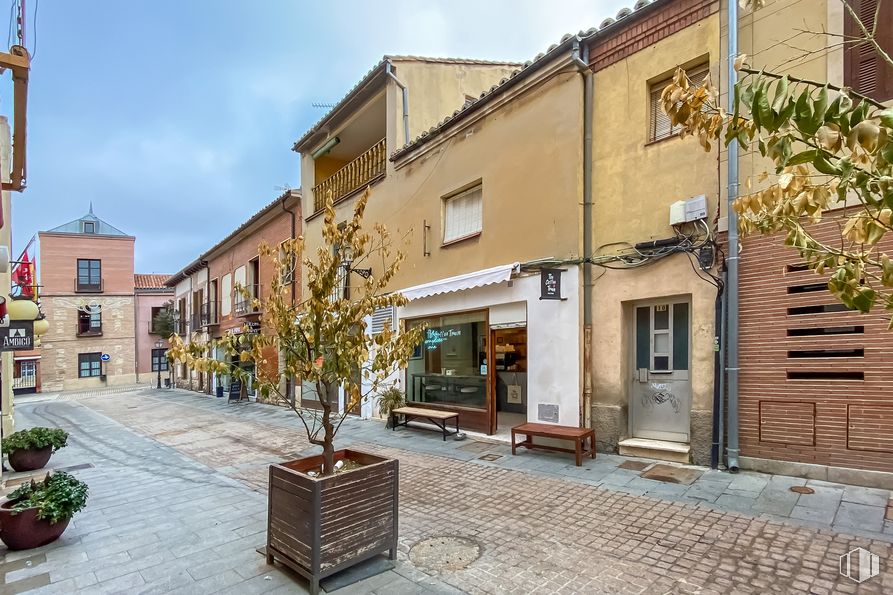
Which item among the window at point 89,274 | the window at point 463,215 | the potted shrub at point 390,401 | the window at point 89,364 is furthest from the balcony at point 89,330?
the window at point 463,215

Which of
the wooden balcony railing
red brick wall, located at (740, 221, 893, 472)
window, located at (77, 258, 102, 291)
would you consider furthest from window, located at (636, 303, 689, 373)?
window, located at (77, 258, 102, 291)

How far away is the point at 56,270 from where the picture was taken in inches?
1378

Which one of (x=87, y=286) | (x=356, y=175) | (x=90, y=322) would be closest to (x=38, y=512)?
(x=356, y=175)

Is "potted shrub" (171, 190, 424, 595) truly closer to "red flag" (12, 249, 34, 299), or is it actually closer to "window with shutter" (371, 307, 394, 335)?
"window with shutter" (371, 307, 394, 335)

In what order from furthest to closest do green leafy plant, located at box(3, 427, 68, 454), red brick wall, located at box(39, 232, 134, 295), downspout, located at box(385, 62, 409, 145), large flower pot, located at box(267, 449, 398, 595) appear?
red brick wall, located at box(39, 232, 134, 295) → downspout, located at box(385, 62, 409, 145) → green leafy plant, located at box(3, 427, 68, 454) → large flower pot, located at box(267, 449, 398, 595)

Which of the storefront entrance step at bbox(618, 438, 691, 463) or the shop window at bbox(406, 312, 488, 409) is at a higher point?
the shop window at bbox(406, 312, 488, 409)

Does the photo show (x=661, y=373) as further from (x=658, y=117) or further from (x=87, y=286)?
(x=87, y=286)

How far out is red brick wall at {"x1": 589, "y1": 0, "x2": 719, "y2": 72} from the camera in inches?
270

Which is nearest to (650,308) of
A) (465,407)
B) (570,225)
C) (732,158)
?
(570,225)

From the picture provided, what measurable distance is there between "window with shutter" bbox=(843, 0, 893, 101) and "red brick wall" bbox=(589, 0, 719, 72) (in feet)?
5.39

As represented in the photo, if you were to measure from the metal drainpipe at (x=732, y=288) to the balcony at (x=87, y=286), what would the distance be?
41932mm

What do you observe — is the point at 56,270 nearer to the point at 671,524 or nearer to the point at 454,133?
the point at 454,133

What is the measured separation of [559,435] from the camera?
23.7 ft

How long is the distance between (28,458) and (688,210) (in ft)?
35.7
